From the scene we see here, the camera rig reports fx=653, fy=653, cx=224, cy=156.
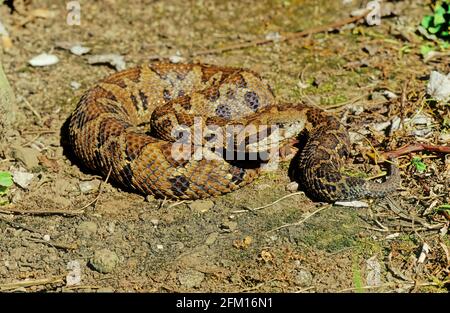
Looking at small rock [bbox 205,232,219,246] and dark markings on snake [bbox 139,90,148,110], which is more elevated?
dark markings on snake [bbox 139,90,148,110]

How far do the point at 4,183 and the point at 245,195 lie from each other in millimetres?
2565

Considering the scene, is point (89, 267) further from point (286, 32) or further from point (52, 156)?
point (286, 32)

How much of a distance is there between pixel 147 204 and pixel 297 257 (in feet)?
5.83

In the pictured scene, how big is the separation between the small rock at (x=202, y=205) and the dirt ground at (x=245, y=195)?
0.6 inches

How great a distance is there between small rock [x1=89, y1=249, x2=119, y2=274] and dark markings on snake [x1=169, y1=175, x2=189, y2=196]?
0.99m

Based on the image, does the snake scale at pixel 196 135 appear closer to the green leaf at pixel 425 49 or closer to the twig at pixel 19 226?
the twig at pixel 19 226

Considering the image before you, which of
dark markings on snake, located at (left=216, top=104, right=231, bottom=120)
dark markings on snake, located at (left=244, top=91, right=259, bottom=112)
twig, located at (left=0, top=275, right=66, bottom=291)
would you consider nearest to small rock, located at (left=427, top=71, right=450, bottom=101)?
dark markings on snake, located at (left=244, top=91, right=259, bottom=112)

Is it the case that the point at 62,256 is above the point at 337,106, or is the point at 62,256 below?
below

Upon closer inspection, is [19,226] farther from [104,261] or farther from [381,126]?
[381,126]

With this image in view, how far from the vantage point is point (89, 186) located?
7.21 m

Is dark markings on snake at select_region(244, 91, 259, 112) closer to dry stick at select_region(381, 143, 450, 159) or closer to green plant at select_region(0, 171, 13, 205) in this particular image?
dry stick at select_region(381, 143, 450, 159)

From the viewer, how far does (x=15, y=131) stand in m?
8.12

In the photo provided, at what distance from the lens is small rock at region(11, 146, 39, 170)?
24.7ft
